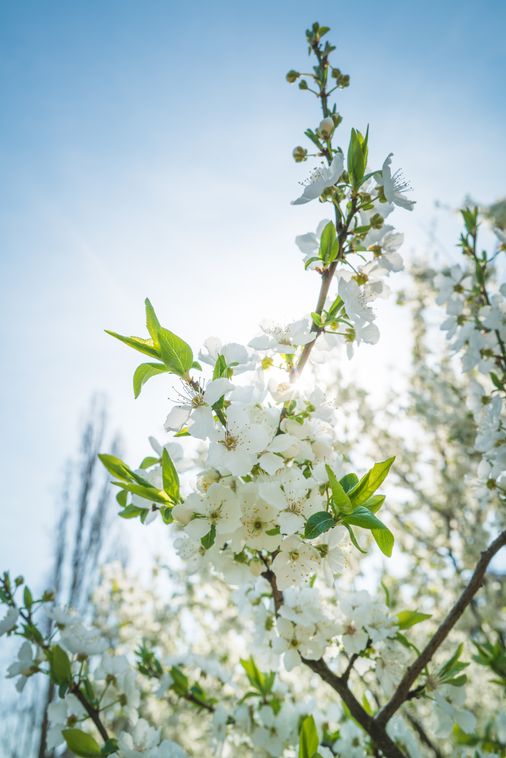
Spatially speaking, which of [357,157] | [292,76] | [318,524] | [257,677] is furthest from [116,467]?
[292,76]

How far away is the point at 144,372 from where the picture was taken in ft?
3.91

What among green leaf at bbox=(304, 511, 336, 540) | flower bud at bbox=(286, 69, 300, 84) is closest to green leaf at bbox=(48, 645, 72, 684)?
green leaf at bbox=(304, 511, 336, 540)

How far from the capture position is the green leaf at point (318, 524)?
998 mm

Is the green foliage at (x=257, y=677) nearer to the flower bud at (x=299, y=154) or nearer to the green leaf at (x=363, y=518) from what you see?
the green leaf at (x=363, y=518)

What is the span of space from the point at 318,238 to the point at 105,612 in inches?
270

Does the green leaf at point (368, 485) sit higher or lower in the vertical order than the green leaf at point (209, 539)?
higher

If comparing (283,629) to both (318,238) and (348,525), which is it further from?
(318,238)

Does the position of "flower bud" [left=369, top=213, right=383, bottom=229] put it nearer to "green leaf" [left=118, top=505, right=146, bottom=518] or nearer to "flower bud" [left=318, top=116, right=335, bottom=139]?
"flower bud" [left=318, top=116, right=335, bottom=139]

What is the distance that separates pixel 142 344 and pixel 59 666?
3.80 ft

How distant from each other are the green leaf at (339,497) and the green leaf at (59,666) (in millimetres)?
1154

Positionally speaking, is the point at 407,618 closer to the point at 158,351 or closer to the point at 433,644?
the point at 433,644

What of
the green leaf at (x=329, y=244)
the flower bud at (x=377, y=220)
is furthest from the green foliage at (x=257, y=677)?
the flower bud at (x=377, y=220)

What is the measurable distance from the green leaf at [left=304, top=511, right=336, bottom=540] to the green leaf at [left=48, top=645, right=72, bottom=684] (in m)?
1.09

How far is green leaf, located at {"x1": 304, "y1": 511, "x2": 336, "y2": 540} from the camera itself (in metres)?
1.00
